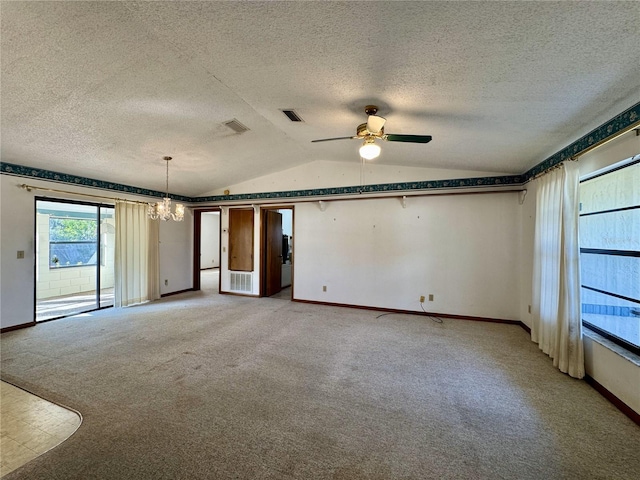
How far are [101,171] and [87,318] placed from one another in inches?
101

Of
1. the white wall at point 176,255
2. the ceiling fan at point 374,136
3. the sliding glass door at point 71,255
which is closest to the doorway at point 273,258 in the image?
the white wall at point 176,255

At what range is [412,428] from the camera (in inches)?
77.6

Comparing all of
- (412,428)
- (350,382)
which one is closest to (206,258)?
(350,382)

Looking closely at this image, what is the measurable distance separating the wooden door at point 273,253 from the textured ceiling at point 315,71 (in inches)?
118

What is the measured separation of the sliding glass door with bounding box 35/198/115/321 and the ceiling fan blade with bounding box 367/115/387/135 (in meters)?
5.40

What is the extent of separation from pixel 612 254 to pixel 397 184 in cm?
302

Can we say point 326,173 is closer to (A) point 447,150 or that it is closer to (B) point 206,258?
(A) point 447,150

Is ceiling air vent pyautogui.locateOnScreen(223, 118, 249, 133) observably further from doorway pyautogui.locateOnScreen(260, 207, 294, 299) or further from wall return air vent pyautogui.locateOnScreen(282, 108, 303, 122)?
doorway pyautogui.locateOnScreen(260, 207, 294, 299)

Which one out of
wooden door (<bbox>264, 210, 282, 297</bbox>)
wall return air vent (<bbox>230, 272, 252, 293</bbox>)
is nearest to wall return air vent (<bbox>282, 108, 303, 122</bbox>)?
wooden door (<bbox>264, 210, 282, 297</bbox>)

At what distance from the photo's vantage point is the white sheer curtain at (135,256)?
17.1ft

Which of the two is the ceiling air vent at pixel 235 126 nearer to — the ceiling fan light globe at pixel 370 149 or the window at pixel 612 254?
the ceiling fan light globe at pixel 370 149

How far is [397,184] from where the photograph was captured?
16.2 feet

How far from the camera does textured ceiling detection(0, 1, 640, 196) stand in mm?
1475

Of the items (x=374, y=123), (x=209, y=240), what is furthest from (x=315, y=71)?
(x=209, y=240)
